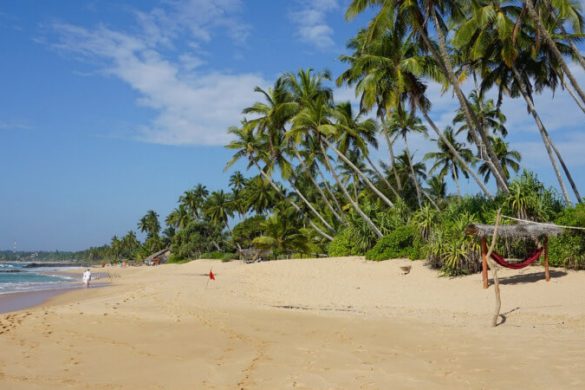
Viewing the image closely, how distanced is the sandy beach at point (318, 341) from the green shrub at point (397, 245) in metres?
4.86

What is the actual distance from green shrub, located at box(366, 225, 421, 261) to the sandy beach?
486 cm

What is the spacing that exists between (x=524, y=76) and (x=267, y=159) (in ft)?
60.0

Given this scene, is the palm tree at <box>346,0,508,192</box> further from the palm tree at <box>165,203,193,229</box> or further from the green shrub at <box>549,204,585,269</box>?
the palm tree at <box>165,203,193,229</box>

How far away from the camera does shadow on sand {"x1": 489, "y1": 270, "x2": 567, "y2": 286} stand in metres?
13.3

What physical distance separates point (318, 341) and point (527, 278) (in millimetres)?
9026

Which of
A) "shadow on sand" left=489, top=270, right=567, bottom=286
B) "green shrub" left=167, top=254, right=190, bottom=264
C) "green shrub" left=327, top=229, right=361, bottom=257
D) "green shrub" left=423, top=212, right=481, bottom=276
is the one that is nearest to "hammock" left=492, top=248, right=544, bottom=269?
"shadow on sand" left=489, top=270, right=567, bottom=286

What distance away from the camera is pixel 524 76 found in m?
22.4

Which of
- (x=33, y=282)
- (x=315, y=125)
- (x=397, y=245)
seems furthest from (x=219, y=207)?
(x=397, y=245)

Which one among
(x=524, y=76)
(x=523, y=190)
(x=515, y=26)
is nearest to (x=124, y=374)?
(x=523, y=190)

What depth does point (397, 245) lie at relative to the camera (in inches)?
780

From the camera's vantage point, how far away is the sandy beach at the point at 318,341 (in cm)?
545

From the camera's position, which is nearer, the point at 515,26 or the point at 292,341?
the point at 292,341

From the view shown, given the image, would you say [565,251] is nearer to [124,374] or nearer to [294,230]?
[124,374]

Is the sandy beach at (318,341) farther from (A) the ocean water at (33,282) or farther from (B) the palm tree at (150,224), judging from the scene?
(B) the palm tree at (150,224)
